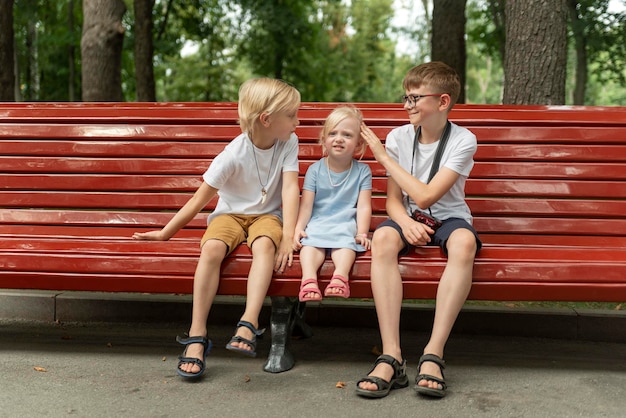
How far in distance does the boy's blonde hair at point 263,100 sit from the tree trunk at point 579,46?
13801mm

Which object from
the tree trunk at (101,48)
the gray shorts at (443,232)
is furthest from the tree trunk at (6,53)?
the gray shorts at (443,232)

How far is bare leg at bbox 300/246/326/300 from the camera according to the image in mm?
3496

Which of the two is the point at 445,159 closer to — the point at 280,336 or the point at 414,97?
the point at 414,97

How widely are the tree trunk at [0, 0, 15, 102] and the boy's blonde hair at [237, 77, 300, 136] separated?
20.3 ft

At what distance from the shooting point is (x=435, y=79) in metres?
3.84

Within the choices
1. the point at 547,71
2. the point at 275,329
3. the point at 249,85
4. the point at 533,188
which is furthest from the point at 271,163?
the point at 547,71

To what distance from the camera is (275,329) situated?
148 inches

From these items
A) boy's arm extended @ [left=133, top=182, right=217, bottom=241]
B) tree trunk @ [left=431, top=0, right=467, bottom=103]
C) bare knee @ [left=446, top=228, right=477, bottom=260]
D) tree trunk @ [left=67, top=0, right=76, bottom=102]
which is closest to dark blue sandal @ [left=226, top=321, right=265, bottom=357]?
boy's arm extended @ [left=133, top=182, right=217, bottom=241]

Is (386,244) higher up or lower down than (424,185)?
lower down

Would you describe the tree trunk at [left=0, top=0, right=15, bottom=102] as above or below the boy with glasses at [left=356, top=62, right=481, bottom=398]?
above

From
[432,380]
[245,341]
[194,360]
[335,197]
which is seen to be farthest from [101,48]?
[432,380]

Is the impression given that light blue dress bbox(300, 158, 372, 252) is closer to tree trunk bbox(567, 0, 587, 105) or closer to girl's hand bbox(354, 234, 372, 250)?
girl's hand bbox(354, 234, 372, 250)

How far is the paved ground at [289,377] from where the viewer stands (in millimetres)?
3234

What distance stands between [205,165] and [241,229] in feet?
2.88
